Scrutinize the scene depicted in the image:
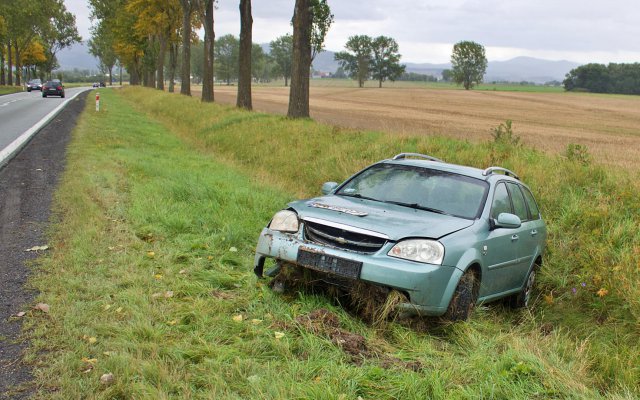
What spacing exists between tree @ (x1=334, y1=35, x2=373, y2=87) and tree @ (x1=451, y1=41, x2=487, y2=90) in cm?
2014

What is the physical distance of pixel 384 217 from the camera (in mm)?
5609

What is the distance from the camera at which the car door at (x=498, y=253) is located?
5834mm

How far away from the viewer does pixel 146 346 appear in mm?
4391

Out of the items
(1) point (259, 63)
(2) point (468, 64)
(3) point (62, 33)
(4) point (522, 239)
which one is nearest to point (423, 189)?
(4) point (522, 239)

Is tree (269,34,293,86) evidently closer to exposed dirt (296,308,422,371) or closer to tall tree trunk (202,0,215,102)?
tall tree trunk (202,0,215,102)

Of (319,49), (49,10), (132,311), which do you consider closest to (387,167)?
(132,311)

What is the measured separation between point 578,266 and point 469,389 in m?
4.67

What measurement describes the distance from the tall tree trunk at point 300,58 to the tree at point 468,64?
377ft

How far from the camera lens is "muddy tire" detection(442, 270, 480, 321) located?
17.4 feet

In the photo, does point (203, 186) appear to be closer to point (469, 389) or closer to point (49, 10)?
point (469, 389)

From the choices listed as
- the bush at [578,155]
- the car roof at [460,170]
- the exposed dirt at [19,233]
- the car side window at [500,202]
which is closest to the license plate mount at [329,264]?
the car side window at [500,202]

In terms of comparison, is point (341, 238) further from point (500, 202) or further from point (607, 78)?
point (607, 78)

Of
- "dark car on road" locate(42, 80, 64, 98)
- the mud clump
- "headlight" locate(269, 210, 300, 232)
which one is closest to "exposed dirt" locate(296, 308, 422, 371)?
the mud clump

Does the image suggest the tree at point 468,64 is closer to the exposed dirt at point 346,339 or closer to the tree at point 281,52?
the tree at point 281,52
